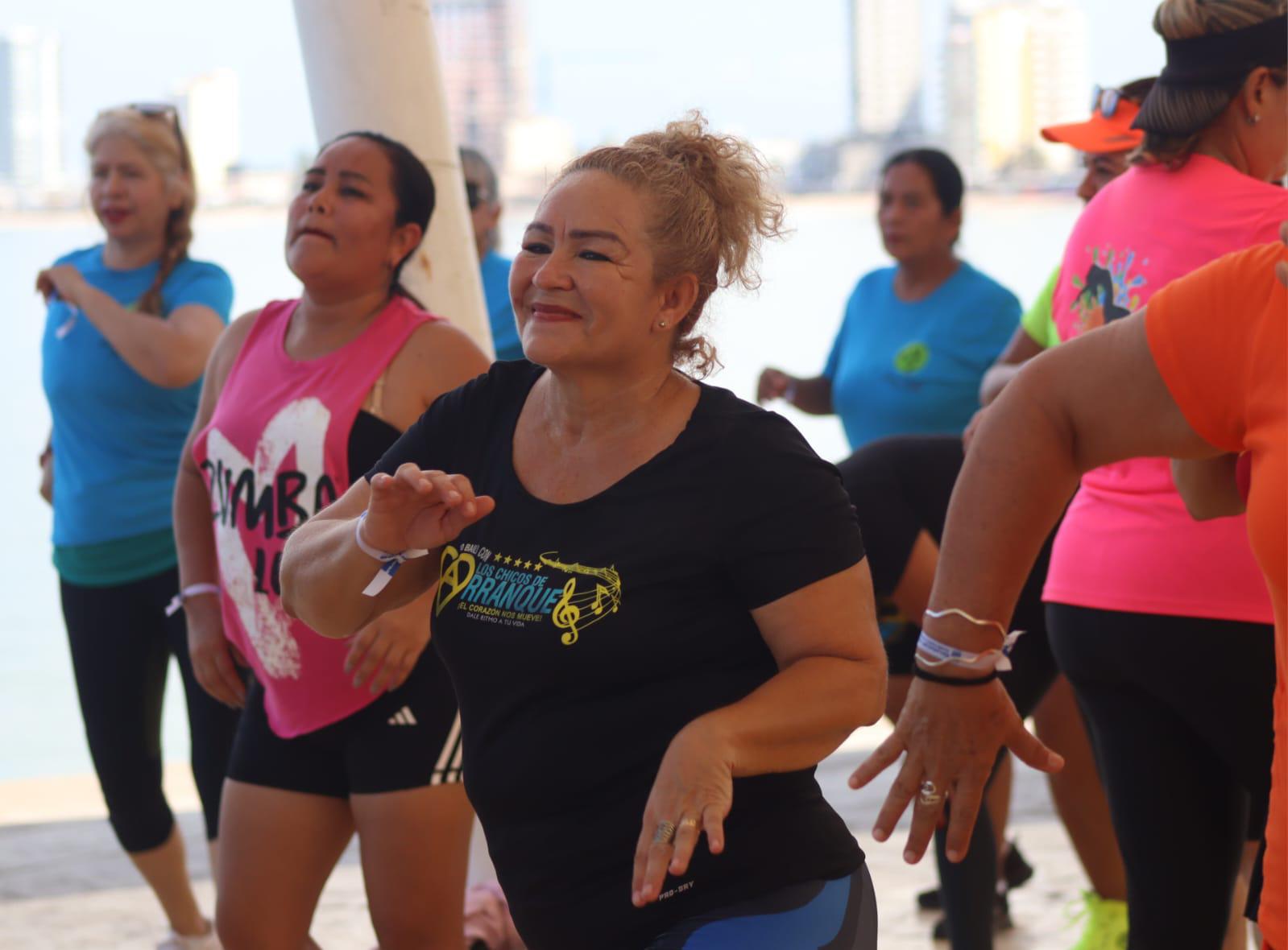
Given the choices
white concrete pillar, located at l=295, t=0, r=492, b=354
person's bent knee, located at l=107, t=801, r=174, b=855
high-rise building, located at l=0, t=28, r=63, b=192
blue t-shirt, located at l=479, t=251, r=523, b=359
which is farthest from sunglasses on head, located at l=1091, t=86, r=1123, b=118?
high-rise building, located at l=0, t=28, r=63, b=192

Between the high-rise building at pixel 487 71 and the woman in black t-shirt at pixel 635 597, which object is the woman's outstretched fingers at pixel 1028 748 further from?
the high-rise building at pixel 487 71

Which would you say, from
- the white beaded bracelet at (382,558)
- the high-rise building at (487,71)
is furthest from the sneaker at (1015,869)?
the high-rise building at (487,71)

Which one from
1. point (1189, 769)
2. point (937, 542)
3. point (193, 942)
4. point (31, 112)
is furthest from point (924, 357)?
point (31, 112)

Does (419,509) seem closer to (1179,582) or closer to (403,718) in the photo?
(403,718)

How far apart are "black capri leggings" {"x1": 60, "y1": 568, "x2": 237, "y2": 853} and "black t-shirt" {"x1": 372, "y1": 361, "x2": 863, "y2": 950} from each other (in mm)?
1874

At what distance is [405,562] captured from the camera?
185cm

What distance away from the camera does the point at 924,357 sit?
4.30 metres

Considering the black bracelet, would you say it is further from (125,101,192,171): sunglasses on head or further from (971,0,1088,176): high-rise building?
(971,0,1088,176): high-rise building

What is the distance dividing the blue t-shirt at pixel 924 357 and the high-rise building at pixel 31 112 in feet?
25.5

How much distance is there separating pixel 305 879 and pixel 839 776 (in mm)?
3064

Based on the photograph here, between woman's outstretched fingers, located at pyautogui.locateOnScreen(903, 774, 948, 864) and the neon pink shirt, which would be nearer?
woman's outstretched fingers, located at pyautogui.locateOnScreen(903, 774, 948, 864)

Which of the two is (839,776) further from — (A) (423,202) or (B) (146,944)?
(A) (423,202)

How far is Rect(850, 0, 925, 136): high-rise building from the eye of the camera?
16188 millimetres

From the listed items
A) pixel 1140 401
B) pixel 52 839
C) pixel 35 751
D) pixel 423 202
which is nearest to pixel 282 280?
pixel 35 751
